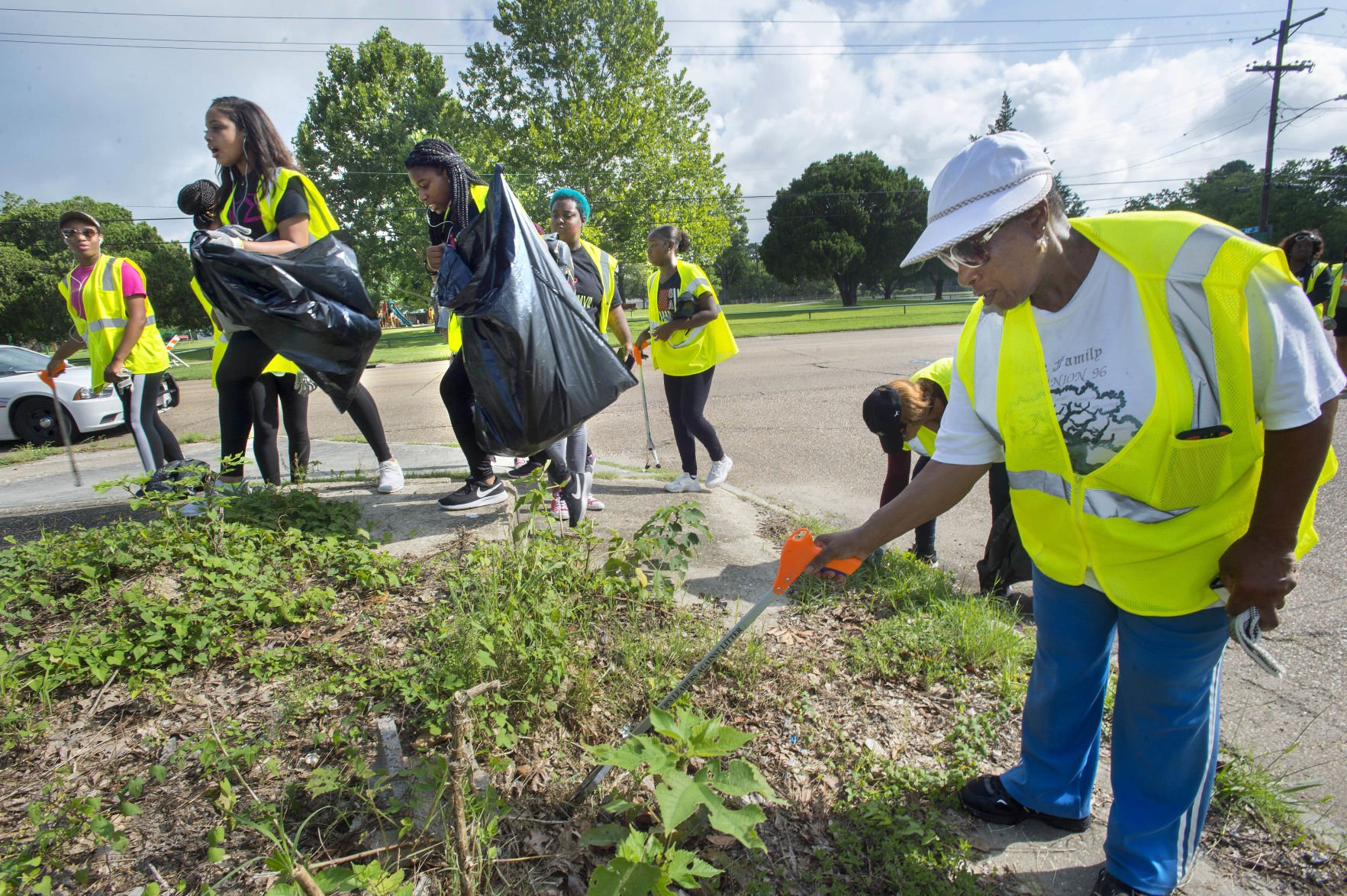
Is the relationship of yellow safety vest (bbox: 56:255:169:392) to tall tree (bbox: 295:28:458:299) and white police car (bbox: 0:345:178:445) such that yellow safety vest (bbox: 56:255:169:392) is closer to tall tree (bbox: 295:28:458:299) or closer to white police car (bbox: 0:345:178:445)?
white police car (bbox: 0:345:178:445)

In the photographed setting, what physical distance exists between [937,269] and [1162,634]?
6772 cm

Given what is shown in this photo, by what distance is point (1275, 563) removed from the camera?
147cm

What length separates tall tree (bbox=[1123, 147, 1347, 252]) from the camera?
Result: 45.8 meters

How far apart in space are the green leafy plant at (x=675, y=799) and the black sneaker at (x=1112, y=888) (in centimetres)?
92

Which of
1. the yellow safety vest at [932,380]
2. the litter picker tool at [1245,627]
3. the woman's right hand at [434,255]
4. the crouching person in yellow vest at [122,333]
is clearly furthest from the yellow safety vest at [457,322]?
the litter picker tool at [1245,627]

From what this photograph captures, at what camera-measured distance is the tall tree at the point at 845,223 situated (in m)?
53.7

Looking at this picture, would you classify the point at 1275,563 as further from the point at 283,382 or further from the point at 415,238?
the point at 415,238

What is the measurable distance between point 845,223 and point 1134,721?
57.3m

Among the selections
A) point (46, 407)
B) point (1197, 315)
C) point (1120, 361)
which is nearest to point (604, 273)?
point (1120, 361)

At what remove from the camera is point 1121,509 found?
161 centimetres

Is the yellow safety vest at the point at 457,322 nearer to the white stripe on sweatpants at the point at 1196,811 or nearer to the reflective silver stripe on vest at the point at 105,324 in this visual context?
the reflective silver stripe on vest at the point at 105,324

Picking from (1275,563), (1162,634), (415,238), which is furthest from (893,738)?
(415,238)

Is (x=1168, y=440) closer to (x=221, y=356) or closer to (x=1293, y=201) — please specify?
(x=221, y=356)

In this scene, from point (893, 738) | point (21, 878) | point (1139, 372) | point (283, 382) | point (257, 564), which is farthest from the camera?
point (283, 382)
